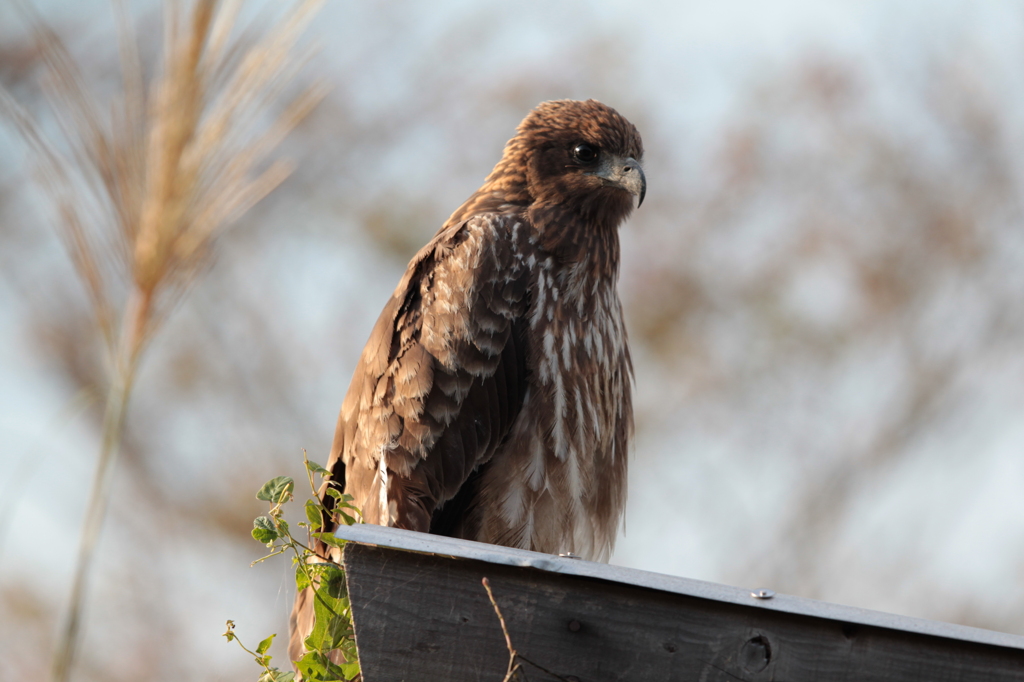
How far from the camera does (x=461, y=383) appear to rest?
3256 millimetres

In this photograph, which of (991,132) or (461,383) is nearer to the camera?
(461,383)

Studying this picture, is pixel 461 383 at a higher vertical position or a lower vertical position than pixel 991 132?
lower

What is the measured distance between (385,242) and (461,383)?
7.15m

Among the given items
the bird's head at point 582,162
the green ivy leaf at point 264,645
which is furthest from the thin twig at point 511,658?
the bird's head at point 582,162

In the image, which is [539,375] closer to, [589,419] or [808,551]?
[589,419]

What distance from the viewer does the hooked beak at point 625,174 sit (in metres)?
3.79

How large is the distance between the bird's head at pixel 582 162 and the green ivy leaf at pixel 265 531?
6.19 feet

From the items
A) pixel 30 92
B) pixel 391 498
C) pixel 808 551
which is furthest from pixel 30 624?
pixel 808 551

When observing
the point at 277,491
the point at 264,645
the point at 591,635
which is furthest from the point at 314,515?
the point at 591,635

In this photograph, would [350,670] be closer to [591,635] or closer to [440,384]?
[591,635]

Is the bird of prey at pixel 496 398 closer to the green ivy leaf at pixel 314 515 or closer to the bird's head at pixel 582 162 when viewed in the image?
the bird's head at pixel 582 162

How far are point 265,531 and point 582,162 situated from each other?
218 cm

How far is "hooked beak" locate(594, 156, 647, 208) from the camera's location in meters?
3.79

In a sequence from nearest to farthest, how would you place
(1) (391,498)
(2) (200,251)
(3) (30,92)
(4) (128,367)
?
(4) (128,367), (2) (200,251), (1) (391,498), (3) (30,92)
